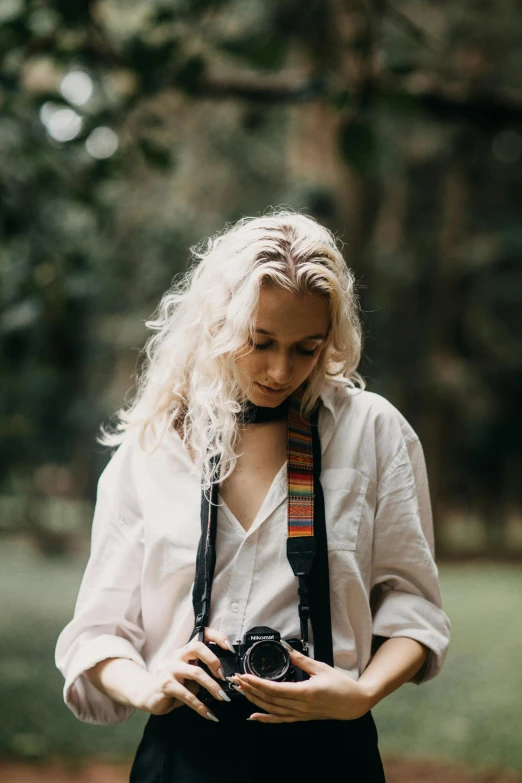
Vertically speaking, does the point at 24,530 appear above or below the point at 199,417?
below

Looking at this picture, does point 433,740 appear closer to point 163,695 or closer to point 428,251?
point 163,695

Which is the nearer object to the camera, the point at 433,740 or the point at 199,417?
the point at 199,417

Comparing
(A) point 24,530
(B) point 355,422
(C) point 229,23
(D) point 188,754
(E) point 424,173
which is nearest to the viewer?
(D) point 188,754

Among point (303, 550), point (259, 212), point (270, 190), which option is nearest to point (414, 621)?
point (303, 550)

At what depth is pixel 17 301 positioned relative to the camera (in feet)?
16.1

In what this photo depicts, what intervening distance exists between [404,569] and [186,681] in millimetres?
475

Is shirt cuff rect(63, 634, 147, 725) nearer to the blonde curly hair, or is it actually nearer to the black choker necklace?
the blonde curly hair

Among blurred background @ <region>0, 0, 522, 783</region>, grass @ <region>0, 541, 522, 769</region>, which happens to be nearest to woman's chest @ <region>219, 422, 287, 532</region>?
blurred background @ <region>0, 0, 522, 783</region>

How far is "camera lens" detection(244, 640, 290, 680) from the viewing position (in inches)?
63.6

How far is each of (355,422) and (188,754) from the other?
0.71 meters

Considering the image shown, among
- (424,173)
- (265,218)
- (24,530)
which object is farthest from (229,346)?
(424,173)

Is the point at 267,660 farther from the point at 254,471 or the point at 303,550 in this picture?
the point at 254,471

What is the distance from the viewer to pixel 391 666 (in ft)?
5.74

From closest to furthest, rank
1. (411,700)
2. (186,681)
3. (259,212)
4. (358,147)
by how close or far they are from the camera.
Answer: (186,681)
(259,212)
(358,147)
(411,700)
